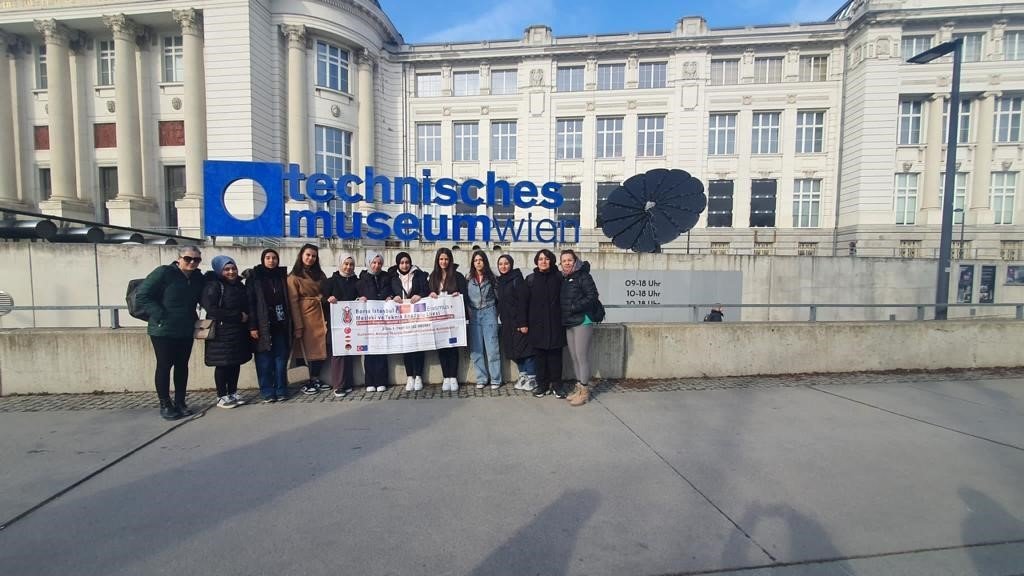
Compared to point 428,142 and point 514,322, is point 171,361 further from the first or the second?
point 428,142

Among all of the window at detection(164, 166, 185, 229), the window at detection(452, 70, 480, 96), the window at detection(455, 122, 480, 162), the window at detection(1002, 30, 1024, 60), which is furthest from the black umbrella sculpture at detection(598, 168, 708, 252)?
the window at detection(1002, 30, 1024, 60)

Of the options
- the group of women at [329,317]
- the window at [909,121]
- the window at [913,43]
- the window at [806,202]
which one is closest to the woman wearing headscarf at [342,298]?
the group of women at [329,317]

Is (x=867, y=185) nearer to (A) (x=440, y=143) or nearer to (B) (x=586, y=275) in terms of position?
(A) (x=440, y=143)

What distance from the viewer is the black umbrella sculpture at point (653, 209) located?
41.2 ft

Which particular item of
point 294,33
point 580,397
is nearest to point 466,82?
point 294,33

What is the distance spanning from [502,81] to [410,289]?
31.4 metres

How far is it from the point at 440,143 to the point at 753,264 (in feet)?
82.8

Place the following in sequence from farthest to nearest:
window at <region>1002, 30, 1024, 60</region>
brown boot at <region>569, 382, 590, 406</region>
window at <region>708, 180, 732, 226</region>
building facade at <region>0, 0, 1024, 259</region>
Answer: window at <region>708, 180, 732, 226</region>
window at <region>1002, 30, 1024, 60</region>
building facade at <region>0, 0, 1024, 259</region>
brown boot at <region>569, 382, 590, 406</region>

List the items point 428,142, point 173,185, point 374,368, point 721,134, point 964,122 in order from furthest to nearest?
point 428,142 < point 721,134 < point 964,122 < point 173,185 < point 374,368

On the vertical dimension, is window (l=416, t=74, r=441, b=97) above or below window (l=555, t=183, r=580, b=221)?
above

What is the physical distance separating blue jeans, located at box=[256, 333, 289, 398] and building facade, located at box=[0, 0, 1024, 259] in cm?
2143

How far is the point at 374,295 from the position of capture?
5.85 metres

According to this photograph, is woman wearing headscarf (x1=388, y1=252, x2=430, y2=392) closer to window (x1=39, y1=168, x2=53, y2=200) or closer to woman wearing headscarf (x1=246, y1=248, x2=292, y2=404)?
woman wearing headscarf (x1=246, y1=248, x2=292, y2=404)

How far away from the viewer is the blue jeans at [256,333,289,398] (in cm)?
532
